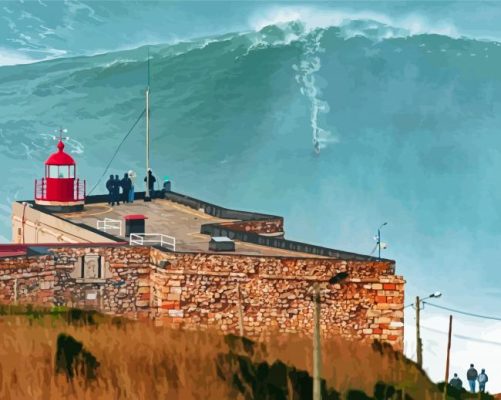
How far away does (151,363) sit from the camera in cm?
1948

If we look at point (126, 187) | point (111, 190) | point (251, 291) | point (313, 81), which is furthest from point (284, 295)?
point (313, 81)

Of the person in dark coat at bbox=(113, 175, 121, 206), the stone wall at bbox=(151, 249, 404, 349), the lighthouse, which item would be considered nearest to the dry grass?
the stone wall at bbox=(151, 249, 404, 349)

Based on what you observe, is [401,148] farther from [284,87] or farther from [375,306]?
[375,306]

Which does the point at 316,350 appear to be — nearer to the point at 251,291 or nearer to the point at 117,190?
the point at 251,291

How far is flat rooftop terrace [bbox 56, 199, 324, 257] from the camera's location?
1459 inches

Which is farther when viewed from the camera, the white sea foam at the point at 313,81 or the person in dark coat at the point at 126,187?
the white sea foam at the point at 313,81

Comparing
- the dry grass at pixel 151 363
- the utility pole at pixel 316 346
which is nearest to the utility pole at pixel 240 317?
the dry grass at pixel 151 363

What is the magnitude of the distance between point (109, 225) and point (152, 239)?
3.23 metres

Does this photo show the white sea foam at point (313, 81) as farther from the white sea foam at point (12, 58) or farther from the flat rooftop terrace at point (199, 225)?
the flat rooftop terrace at point (199, 225)

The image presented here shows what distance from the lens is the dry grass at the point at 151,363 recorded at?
59.5 feet

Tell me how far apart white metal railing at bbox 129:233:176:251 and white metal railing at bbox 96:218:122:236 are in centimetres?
202

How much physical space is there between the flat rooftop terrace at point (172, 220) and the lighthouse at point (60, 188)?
350 millimetres

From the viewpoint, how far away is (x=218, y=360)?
20031 millimetres

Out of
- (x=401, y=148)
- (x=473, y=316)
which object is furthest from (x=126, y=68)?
(x=473, y=316)
